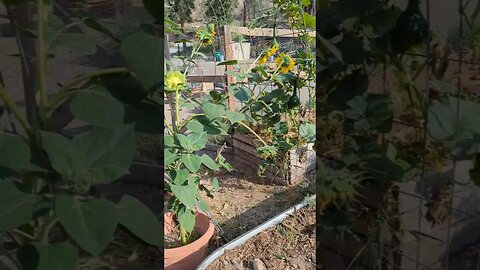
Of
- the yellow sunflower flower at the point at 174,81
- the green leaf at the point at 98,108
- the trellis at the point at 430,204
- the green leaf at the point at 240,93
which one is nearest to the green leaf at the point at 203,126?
the yellow sunflower flower at the point at 174,81

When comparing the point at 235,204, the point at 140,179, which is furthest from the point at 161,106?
the point at 235,204

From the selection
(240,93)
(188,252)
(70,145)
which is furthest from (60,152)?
(240,93)

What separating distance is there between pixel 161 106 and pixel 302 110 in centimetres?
224

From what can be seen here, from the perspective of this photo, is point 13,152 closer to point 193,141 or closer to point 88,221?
point 88,221

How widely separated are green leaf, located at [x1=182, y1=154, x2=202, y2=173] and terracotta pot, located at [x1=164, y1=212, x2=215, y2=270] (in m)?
0.39

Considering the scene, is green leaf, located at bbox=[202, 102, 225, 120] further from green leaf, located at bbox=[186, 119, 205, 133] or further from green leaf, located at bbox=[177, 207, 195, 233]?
green leaf, located at bbox=[177, 207, 195, 233]

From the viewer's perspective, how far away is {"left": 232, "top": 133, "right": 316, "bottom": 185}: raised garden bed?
2693mm

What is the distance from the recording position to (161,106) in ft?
1.55

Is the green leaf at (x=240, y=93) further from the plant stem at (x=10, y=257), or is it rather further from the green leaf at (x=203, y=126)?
the plant stem at (x=10, y=257)

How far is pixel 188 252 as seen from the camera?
1.87 meters

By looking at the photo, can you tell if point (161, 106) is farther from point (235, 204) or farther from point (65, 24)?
point (235, 204)

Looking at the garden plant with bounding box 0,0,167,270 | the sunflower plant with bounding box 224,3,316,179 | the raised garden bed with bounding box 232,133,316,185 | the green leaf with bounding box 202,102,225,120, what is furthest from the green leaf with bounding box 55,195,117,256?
the raised garden bed with bounding box 232,133,316,185

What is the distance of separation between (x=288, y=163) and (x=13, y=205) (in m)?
2.30

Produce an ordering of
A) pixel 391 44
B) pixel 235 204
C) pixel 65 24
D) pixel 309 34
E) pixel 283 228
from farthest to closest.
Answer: pixel 235 204
pixel 309 34
pixel 283 228
pixel 391 44
pixel 65 24
